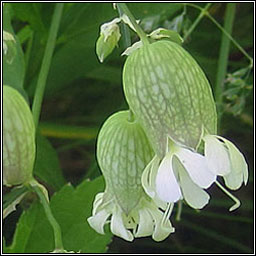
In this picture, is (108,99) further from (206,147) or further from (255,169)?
(206,147)

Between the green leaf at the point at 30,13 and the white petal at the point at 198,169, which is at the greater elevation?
the green leaf at the point at 30,13

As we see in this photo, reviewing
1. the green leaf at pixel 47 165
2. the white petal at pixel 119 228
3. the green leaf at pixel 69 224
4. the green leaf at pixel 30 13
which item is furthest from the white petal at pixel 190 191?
the green leaf at pixel 30 13

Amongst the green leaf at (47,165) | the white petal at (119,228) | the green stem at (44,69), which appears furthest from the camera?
the green leaf at (47,165)

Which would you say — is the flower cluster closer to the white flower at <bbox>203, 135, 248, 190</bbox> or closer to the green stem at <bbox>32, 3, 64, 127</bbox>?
the white flower at <bbox>203, 135, 248, 190</bbox>

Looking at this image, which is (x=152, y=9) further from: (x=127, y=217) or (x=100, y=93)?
(x=127, y=217)

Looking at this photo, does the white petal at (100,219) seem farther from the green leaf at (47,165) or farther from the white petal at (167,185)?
the green leaf at (47,165)
